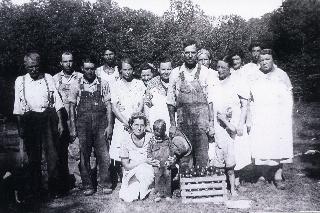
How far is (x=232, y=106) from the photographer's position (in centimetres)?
648

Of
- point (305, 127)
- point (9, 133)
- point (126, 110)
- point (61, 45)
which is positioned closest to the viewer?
point (126, 110)

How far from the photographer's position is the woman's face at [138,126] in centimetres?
646

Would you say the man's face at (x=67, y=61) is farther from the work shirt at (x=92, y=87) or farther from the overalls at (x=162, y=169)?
the overalls at (x=162, y=169)

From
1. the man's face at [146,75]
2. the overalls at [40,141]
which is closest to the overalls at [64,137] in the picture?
the overalls at [40,141]

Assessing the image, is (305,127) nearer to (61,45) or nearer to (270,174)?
(270,174)

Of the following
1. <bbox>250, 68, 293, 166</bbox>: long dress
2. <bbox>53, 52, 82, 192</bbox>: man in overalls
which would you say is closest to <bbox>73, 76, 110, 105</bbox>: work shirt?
<bbox>53, 52, 82, 192</bbox>: man in overalls

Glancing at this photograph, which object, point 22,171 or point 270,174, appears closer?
point 22,171

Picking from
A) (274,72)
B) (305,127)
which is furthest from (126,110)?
(305,127)

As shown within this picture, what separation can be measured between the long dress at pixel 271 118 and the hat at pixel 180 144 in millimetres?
1295

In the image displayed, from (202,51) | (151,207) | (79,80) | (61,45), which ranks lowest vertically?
(151,207)

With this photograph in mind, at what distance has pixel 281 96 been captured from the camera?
6641mm

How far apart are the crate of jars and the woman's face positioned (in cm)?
99

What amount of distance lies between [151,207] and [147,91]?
2201 millimetres

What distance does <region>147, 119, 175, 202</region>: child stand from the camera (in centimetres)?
626
